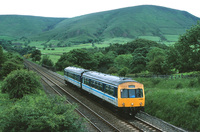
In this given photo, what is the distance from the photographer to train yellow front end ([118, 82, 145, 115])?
18.3m

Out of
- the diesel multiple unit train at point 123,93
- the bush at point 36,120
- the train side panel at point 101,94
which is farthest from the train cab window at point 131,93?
Result: the bush at point 36,120

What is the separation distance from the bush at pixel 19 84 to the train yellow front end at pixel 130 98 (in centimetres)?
1057

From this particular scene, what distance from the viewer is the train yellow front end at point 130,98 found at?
18281mm

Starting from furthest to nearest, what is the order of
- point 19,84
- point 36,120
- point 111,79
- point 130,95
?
point 19,84
point 111,79
point 130,95
point 36,120

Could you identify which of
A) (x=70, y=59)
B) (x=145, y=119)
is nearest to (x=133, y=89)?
(x=145, y=119)

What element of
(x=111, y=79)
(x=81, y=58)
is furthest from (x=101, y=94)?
(x=81, y=58)

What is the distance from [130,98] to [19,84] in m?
12.3

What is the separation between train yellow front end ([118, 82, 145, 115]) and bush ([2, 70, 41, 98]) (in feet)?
34.7

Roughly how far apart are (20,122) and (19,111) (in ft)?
1.91

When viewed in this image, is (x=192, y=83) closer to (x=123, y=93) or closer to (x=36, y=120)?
(x=123, y=93)

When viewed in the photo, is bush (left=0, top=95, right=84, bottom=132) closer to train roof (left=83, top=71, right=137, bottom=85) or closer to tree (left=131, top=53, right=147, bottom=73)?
train roof (left=83, top=71, right=137, bottom=85)

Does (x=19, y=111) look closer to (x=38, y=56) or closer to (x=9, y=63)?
(x=9, y=63)

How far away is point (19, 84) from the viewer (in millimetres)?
23109

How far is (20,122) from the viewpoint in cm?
1060
